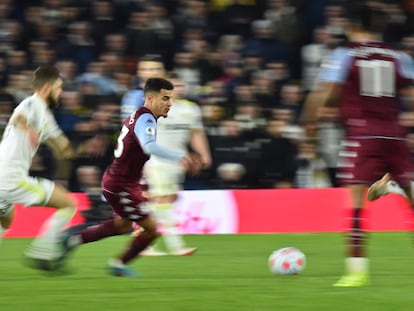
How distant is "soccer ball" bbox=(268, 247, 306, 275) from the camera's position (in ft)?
30.0

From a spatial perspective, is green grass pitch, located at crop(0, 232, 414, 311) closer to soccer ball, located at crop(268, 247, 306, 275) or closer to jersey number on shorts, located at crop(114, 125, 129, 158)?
soccer ball, located at crop(268, 247, 306, 275)

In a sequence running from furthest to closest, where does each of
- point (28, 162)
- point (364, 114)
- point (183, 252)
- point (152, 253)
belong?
point (152, 253)
point (183, 252)
point (28, 162)
point (364, 114)

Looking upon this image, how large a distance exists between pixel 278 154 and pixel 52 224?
5836 millimetres

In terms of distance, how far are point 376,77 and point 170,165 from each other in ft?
12.7

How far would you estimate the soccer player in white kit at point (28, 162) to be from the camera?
9.12 metres

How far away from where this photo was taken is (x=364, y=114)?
8.42 m

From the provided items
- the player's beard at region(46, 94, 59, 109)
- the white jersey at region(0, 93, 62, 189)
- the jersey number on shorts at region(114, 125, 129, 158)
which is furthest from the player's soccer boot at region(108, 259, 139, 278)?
the player's beard at region(46, 94, 59, 109)

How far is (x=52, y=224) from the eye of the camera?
9203 millimetres

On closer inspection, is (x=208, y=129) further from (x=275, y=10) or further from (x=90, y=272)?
(x=90, y=272)

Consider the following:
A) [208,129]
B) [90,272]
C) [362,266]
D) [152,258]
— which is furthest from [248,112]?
[362,266]

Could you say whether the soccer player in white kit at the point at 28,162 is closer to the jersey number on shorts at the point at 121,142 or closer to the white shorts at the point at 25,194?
the white shorts at the point at 25,194

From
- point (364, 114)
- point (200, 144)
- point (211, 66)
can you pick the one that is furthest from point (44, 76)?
point (211, 66)

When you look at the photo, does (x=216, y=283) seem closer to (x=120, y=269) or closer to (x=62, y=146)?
(x=120, y=269)

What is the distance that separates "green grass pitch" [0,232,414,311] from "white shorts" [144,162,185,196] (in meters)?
0.75
